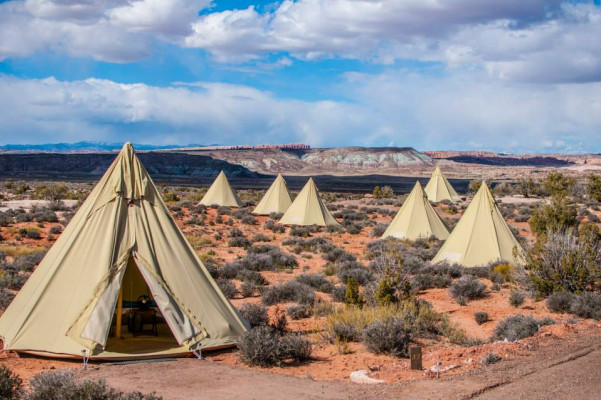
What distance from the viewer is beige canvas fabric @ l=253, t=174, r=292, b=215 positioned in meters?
37.7

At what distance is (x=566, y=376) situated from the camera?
8.31 meters

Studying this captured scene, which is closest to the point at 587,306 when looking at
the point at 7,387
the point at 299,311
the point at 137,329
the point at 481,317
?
the point at 481,317

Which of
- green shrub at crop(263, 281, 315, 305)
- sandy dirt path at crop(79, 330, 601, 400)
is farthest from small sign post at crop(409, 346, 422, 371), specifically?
green shrub at crop(263, 281, 315, 305)

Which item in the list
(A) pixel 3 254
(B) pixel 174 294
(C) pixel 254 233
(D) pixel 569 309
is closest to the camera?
(B) pixel 174 294

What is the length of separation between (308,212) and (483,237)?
14333mm

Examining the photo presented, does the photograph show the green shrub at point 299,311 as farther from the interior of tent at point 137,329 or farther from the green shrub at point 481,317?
the green shrub at point 481,317

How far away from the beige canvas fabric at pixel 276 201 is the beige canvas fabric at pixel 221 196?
3.43 m

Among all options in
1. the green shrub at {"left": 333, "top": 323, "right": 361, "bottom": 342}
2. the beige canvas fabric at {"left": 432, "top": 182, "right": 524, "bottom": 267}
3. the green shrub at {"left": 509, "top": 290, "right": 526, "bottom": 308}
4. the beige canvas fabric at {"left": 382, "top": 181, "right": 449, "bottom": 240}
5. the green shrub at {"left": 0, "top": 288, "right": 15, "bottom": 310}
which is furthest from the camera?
the beige canvas fabric at {"left": 382, "top": 181, "right": 449, "bottom": 240}

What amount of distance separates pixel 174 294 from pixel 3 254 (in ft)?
40.6

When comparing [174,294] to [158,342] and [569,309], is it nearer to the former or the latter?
[158,342]

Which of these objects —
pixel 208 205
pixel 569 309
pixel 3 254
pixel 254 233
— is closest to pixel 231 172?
pixel 208 205

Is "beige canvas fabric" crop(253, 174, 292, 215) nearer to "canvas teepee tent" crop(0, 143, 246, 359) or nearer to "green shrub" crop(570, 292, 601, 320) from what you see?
"green shrub" crop(570, 292, 601, 320)

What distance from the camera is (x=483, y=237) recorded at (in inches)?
749

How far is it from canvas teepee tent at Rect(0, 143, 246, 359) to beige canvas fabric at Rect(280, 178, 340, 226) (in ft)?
71.4
